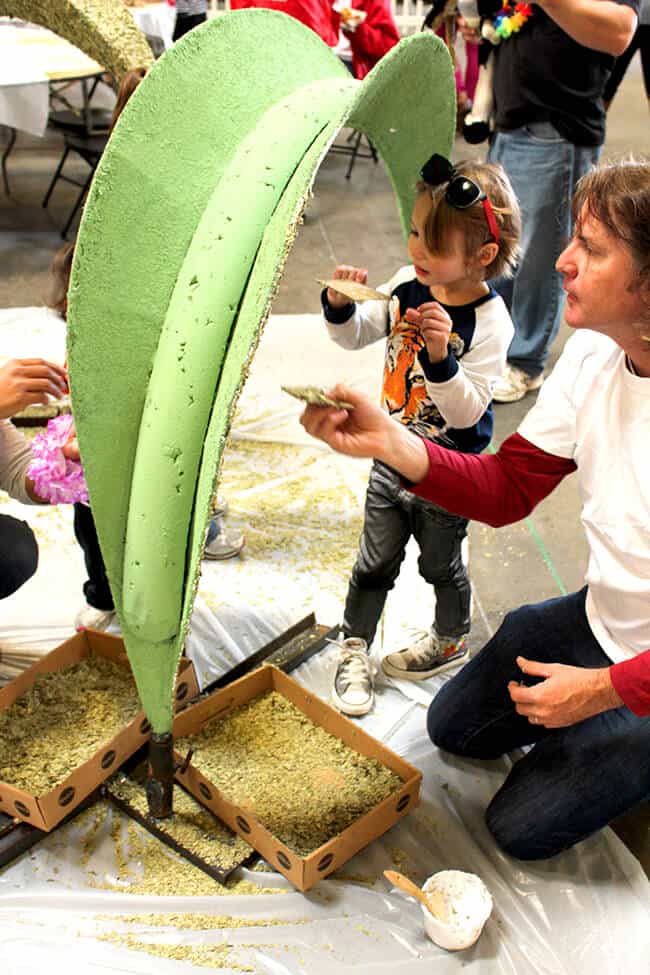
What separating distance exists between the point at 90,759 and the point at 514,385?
2272mm

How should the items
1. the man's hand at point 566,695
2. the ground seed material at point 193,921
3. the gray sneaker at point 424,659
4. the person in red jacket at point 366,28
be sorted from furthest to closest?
1. the person in red jacket at point 366,28
2. the gray sneaker at point 424,659
3. the ground seed material at point 193,921
4. the man's hand at point 566,695

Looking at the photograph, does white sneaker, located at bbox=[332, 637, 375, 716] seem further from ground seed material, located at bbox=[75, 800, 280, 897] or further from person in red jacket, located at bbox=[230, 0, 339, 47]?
person in red jacket, located at bbox=[230, 0, 339, 47]

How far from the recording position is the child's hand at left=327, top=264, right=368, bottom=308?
2.00 meters

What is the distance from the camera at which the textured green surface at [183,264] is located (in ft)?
3.97

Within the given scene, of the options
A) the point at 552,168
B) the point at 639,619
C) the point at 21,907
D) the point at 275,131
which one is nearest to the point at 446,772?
the point at 639,619

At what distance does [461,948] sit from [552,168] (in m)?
2.38

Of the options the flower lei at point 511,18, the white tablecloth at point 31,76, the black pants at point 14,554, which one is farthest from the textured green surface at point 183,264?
the white tablecloth at point 31,76

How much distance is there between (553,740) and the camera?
1.81 metres

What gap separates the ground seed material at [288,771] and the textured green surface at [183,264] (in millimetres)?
605

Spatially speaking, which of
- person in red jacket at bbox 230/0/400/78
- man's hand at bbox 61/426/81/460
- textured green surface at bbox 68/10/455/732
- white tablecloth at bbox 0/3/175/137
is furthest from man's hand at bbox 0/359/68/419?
white tablecloth at bbox 0/3/175/137

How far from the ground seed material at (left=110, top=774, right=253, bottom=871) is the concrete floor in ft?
2.63

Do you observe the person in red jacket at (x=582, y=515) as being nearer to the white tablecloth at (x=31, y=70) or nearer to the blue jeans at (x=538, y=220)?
the blue jeans at (x=538, y=220)

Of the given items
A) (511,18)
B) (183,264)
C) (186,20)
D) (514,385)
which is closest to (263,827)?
(183,264)

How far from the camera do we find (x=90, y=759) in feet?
5.78
